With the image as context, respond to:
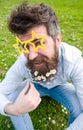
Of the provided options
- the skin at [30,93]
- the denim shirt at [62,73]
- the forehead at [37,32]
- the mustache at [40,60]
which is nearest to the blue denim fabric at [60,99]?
the denim shirt at [62,73]

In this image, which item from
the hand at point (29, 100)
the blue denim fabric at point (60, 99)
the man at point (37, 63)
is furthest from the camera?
the blue denim fabric at point (60, 99)

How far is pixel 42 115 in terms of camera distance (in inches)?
236

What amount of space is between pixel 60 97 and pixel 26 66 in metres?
0.94

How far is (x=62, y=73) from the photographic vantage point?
4.86 metres

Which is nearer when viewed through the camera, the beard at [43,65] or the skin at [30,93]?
the skin at [30,93]

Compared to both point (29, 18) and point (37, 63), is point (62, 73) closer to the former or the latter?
point (37, 63)

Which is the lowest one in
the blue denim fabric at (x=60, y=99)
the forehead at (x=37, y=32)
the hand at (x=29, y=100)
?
the blue denim fabric at (x=60, y=99)

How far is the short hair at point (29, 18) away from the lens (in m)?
4.32

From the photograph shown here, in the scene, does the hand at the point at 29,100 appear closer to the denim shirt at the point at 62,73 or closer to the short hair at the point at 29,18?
the denim shirt at the point at 62,73

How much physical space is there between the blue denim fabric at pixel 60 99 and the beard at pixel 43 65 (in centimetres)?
64

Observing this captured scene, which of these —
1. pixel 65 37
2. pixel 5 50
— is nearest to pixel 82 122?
pixel 5 50

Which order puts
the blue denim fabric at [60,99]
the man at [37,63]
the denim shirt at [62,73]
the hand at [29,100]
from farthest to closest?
the blue denim fabric at [60,99]
the denim shirt at [62,73]
the man at [37,63]
the hand at [29,100]

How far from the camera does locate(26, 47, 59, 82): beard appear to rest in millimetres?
4344

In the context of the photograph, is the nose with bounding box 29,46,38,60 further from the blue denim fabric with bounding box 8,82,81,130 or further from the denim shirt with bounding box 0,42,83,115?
the blue denim fabric with bounding box 8,82,81,130
